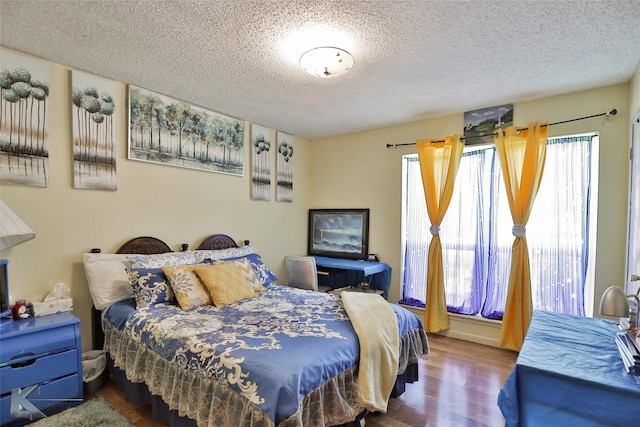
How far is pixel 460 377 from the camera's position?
256 cm

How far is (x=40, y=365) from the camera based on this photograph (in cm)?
196

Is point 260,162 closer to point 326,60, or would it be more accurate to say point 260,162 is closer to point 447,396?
point 326,60

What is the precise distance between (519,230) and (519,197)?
1.08 ft

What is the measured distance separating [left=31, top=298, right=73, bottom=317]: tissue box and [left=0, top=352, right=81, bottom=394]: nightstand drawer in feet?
1.12

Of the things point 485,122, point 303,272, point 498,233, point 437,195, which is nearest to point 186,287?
point 303,272

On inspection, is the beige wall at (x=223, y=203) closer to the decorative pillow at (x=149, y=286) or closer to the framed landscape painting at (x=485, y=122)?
the framed landscape painting at (x=485, y=122)

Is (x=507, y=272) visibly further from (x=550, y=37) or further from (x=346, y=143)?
(x=346, y=143)

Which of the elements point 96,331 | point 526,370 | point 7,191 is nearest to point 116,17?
point 7,191

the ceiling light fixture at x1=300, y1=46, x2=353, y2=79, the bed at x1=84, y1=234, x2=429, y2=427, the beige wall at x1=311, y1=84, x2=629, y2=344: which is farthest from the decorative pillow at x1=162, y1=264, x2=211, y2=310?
the beige wall at x1=311, y1=84, x2=629, y2=344

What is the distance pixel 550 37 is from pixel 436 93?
100cm

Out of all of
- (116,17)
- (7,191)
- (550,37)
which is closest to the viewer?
(116,17)

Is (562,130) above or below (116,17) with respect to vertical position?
below

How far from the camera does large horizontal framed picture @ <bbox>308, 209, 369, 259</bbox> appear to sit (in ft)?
13.6

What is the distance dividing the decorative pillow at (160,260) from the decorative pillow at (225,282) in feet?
0.98
